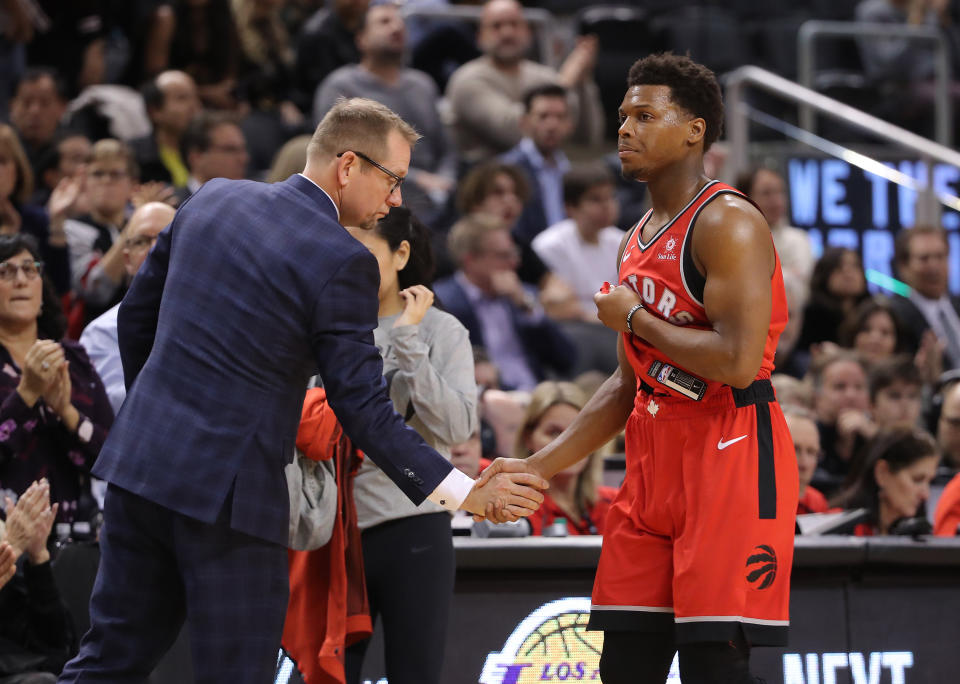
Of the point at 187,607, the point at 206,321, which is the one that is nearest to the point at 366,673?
the point at 187,607

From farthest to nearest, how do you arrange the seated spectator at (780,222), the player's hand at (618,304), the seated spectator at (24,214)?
the seated spectator at (780,222), the seated spectator at (24,214), the player's hand at (618,304)

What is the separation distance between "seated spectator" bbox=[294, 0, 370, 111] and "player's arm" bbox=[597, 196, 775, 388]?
685 cm

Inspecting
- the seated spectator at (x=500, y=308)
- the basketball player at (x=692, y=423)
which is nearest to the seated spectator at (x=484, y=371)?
the seated spectator at (x=500, y=308)

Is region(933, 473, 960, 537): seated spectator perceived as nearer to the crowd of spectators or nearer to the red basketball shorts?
the crowd of spectators

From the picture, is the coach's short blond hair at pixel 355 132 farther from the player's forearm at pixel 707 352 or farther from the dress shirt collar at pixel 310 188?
the player's forearm at pixel 707 352

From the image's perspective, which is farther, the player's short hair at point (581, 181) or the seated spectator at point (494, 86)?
the seated spectator at point (494, 86)

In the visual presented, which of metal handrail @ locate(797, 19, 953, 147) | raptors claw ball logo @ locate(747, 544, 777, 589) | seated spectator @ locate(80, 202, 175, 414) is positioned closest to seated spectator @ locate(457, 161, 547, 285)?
metal handrail @ locate(797, 19, 953, 147)

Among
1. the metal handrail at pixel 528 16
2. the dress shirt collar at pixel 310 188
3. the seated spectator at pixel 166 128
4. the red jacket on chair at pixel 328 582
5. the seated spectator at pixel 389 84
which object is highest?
the metal handrail at pixel 528 16

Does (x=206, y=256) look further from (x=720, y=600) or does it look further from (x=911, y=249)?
(x=911, y=249)

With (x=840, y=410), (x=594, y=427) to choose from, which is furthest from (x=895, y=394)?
(x=594, y=427)

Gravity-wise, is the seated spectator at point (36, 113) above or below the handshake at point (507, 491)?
above

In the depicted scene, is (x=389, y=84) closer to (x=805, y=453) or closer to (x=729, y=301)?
(x=805, y=453)

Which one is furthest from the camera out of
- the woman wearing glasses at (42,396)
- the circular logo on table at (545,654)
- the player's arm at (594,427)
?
Answer: the woman wearing glasses at (42,396)

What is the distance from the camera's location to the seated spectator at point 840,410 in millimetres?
6816
